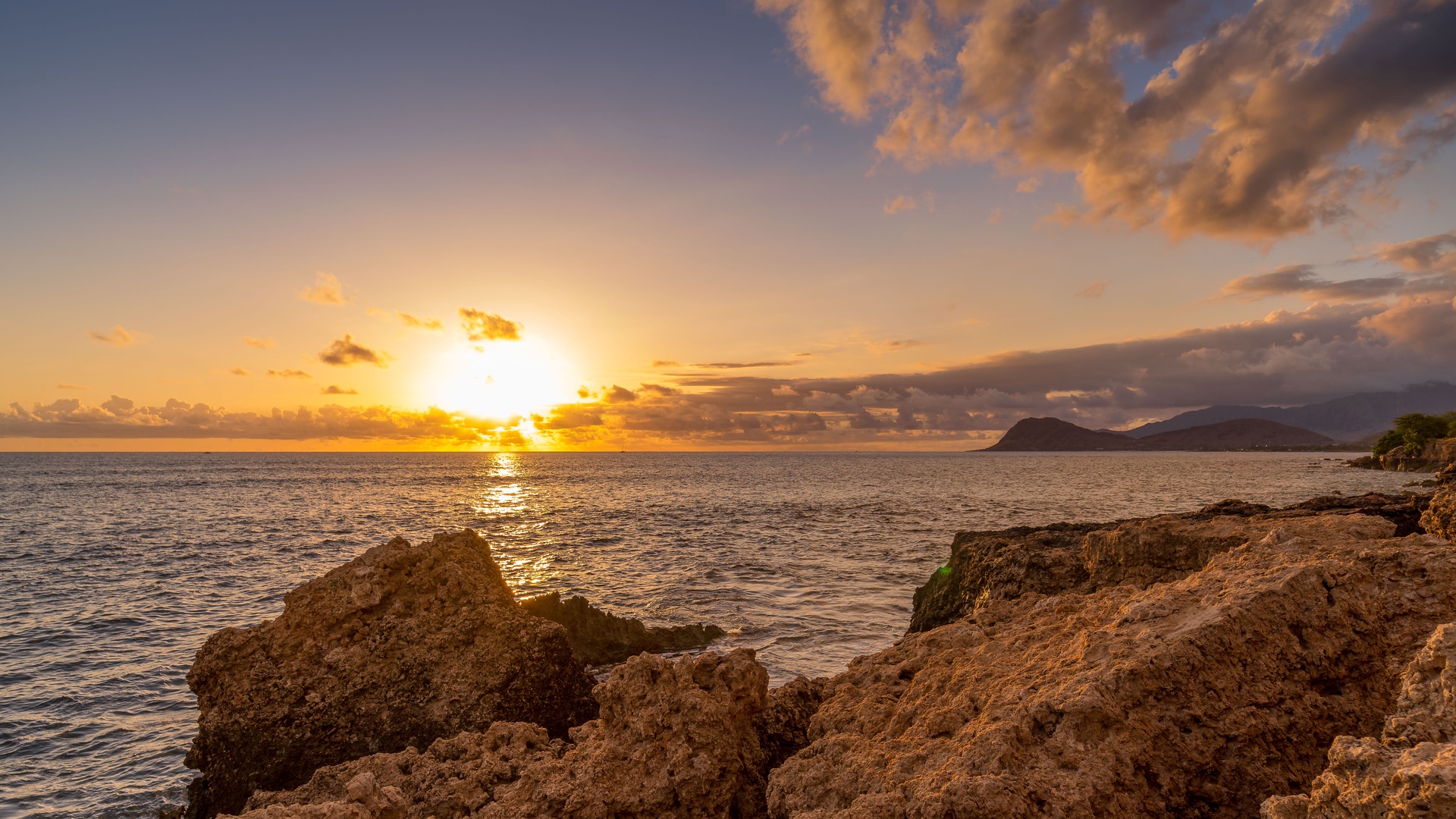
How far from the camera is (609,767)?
611 centimetres

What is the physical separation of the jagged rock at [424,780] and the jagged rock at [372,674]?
1.35 metres

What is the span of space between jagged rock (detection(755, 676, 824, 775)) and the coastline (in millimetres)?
24

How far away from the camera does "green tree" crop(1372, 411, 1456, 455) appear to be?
81.0 meters

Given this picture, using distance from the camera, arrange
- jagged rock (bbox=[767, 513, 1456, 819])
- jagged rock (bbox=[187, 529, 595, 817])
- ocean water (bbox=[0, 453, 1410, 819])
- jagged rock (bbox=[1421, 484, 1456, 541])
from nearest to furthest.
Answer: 1. jagged rock (bbox=[767, 513, 1456, 819])
2. jagged rock (bbox=[1421, 484, 1456, 541])
3. jagged rock (bbox=[187, 529, 595, 817])
4. ocean water (bbox=[0, 453, 1410, 819])

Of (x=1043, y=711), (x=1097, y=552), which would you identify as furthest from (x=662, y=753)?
(x=1097, y=552)

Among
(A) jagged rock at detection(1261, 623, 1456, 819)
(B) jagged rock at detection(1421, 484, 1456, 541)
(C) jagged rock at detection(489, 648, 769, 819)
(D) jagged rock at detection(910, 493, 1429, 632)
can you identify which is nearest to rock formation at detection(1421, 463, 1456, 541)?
(B) jagged rock at detection(1421, 484, 1456, 541)

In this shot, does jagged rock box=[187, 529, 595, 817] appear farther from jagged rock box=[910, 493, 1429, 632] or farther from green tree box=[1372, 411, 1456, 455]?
green tree box=[1372, 411, 1456, 455]

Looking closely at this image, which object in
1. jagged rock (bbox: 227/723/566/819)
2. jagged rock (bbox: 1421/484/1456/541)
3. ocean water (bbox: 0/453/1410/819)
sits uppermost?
jagged rock (bbox: 1421/484/1456/541)

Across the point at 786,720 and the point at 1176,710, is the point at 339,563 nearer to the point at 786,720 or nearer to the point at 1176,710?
the point at 786,720

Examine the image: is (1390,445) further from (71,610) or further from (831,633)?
(71,610)

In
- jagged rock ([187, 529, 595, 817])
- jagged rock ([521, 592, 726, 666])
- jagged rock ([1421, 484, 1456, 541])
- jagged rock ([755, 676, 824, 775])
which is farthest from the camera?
jagged rock ([521, 592, 726, 666])

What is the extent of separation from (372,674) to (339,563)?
24.7 meters

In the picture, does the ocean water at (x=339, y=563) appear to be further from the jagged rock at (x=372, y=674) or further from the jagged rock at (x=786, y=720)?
the jagged rock at (x=786, y=720)

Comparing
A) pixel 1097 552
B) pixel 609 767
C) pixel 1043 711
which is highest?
pixel 1043 711
